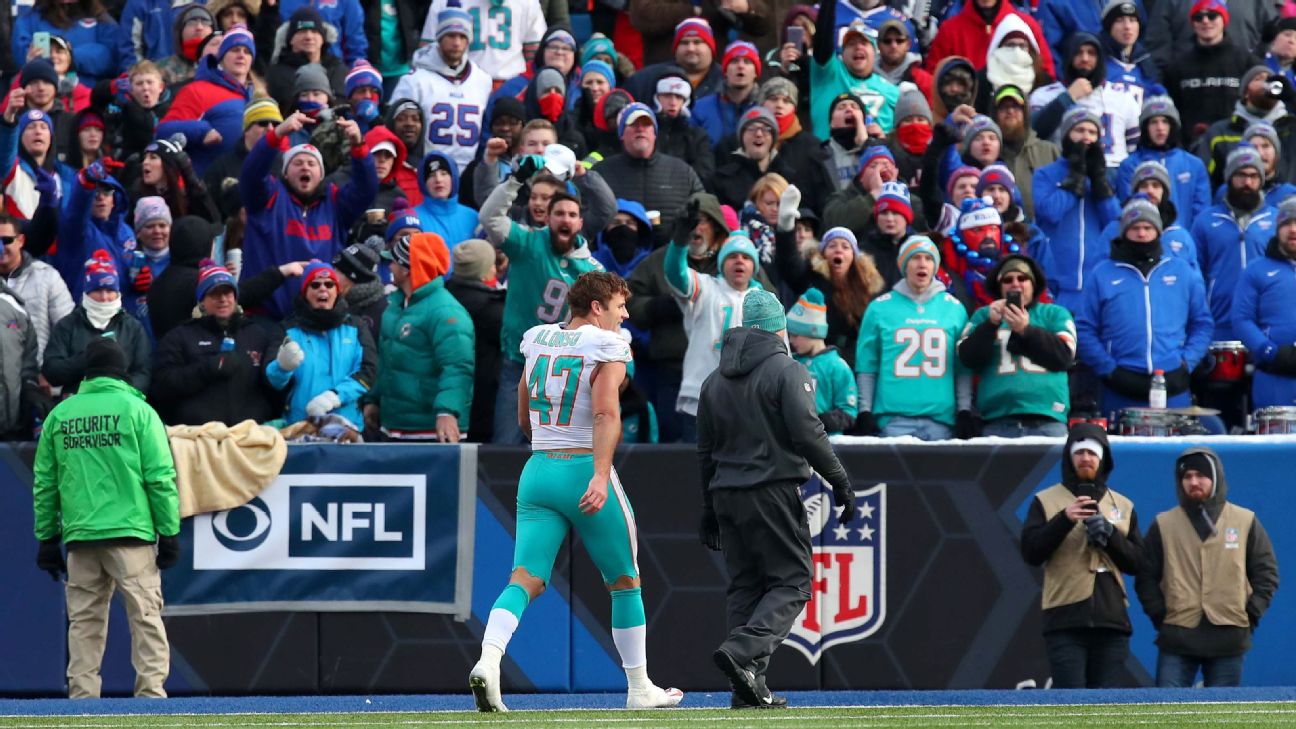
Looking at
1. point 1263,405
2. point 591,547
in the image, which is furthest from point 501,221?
point 1263,405

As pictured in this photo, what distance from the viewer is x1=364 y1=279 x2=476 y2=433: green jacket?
515 inches

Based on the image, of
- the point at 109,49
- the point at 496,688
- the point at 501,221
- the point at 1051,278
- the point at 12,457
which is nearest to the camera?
the point at 496,688

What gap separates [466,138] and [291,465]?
4.65 meters

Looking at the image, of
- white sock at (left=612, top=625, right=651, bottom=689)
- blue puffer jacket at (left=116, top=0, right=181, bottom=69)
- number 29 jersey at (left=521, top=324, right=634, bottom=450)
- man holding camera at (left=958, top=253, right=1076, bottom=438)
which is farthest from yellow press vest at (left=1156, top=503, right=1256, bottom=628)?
blue puffer jacket at (left=116, top=0, right=181, bottom=69)

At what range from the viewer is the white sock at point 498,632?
31.2 ft

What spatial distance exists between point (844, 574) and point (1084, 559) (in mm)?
1572

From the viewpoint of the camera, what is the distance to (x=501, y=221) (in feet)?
44.0

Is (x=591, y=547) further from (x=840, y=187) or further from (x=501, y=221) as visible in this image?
(x=840, y=187)

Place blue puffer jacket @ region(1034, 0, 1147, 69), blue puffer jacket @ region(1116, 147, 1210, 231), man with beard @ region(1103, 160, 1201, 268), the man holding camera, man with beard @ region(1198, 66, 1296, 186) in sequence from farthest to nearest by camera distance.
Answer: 1. blue puffer jacket @ region(1034, 0, 1147, 69)
2. man with beard @ region(1198, 66, 1296, 186)
3. blue puffer jacket @ region(1116, 147, 1210, 231)
4. man with beard @ region(1103, 160, 1201, 268)
5. the man holding camera

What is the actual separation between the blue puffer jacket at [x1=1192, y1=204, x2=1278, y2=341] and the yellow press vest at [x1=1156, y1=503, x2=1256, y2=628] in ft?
12.6

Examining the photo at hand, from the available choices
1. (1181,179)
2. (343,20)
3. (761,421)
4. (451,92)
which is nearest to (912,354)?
(761,421)

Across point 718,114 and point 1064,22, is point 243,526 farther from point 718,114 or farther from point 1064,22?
point 1064,22

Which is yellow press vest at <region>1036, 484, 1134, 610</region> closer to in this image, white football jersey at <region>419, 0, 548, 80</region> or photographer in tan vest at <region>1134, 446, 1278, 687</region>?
photographer in tan vest at <region>1134, 446, 1278, 687</region>

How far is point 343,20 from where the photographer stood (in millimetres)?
17641
